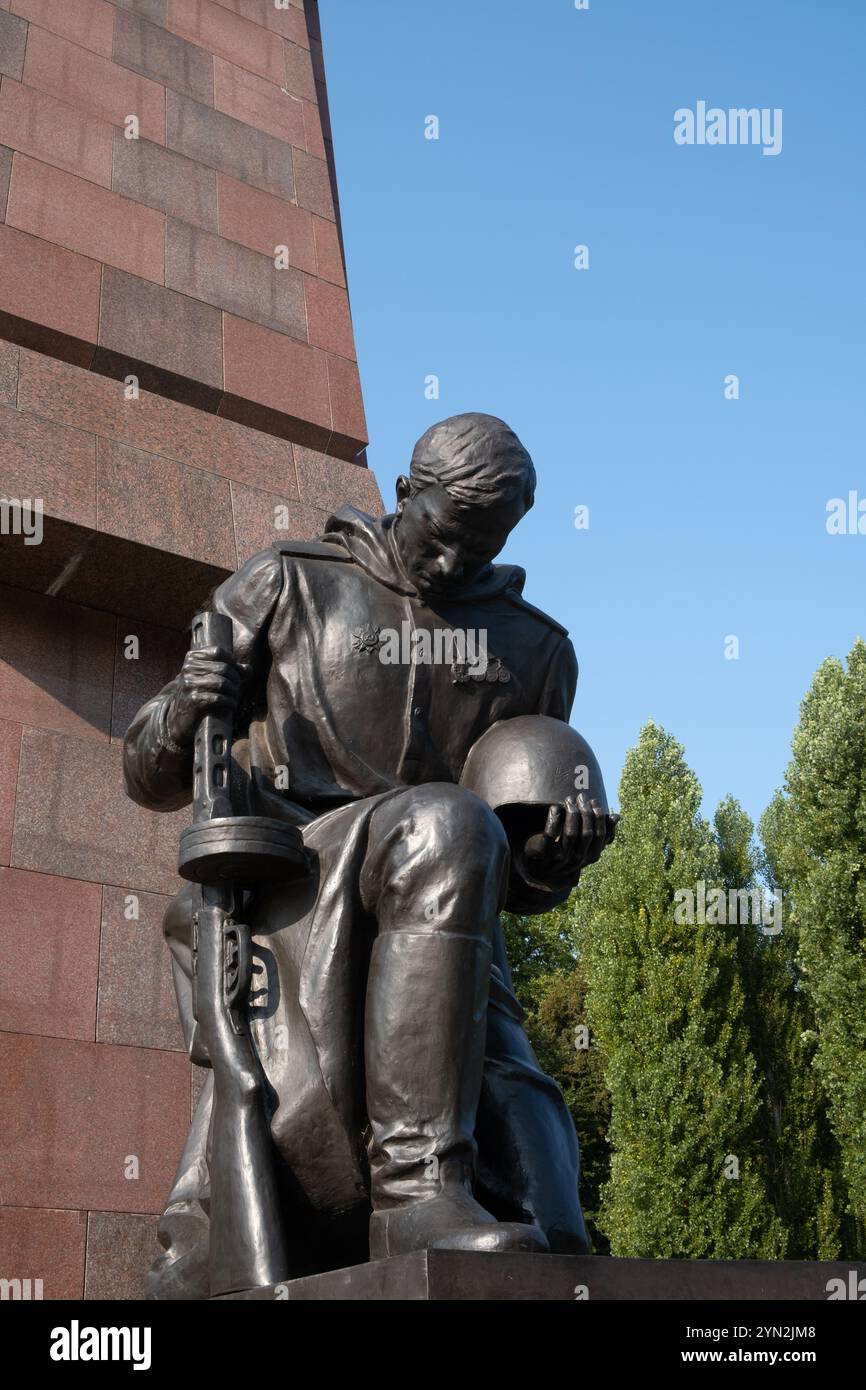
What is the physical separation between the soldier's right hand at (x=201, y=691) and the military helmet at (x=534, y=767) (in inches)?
27.6

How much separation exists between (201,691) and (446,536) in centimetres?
81

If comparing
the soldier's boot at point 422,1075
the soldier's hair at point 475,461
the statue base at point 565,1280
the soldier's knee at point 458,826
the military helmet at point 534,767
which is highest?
the soldier's hair at point 475,461

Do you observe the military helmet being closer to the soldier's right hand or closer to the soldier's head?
the soldier's head

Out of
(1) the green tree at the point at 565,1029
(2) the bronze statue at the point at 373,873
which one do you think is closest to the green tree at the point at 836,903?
(1) the green tree at the point at 565,1029

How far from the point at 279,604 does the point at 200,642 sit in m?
0.37

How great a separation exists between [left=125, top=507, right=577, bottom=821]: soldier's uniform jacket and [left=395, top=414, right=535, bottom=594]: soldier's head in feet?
0.59

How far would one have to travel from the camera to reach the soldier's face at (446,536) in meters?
3.81

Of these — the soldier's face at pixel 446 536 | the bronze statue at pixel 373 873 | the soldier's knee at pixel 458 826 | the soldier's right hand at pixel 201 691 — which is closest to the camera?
the bronze statue at pixel 373 873

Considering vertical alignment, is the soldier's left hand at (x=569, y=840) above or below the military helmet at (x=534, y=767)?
below

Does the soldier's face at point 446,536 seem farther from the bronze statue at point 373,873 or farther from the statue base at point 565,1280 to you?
the statue base at point 565,1280

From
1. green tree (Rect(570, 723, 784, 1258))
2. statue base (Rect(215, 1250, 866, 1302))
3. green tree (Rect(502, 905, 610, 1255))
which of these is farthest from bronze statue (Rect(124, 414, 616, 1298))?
green tree (Rect(502, 905, 610, 1255))

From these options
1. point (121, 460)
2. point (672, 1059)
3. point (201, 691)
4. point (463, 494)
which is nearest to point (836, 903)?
point (672, 1059)

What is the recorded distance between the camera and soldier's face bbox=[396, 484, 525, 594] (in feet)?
12.5
